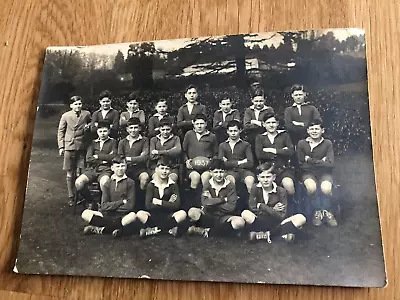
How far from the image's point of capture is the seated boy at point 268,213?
0.58 meters

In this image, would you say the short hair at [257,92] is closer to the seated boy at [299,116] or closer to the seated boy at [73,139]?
the seated boy at [299,116]

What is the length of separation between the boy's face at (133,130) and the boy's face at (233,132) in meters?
0.13

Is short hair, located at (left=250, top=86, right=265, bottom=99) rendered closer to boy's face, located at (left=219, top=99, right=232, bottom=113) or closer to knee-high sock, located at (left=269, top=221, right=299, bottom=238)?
boy's face, located at (left=219, top=99, right=232, bottom=113)

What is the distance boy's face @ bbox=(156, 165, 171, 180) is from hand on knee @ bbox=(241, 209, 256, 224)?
12 cm

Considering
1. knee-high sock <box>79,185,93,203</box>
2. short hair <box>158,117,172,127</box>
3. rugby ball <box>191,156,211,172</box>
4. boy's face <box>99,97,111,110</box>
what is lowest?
knee-high sock <box>79,185,93,203</box>

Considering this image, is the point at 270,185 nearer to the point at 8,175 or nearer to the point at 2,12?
the point at 8,175

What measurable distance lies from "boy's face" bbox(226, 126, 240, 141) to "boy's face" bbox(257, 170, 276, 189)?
0.06m

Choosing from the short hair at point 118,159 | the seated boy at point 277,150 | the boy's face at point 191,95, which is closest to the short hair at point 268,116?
the seated boy at point 277,150

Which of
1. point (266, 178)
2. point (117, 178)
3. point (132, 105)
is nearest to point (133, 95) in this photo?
point (132, 105)

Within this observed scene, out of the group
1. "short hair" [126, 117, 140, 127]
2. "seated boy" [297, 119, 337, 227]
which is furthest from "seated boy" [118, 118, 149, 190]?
"seated boy" [297, 119, 337, 227]

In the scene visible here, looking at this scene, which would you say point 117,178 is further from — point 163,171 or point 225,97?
point 225,97

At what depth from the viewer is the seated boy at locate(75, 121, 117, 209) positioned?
641 millimetres

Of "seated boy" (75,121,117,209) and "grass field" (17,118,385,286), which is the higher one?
"seated boy" (75,121,117,209)

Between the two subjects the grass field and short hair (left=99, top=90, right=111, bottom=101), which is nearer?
the grass field
